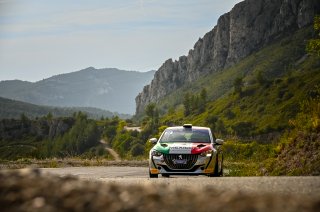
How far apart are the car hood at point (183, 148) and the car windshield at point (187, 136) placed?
624 millimetres

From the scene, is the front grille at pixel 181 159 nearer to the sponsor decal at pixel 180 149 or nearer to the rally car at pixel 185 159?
the rally car at pixel 185 159

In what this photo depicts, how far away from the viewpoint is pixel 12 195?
3.97 metres

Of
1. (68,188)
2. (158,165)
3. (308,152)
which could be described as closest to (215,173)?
(158,165)

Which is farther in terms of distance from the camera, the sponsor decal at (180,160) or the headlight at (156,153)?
the headlight at (156,153)

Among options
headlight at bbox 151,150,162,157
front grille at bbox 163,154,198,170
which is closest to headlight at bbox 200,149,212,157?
front grille at bbox 163,154,198,170

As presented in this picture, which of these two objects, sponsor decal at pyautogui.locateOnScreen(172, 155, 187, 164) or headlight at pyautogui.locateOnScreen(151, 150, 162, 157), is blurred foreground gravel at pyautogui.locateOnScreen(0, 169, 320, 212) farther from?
headlight at pyautogui.locateOnScreen(151, 150, 162, 157)

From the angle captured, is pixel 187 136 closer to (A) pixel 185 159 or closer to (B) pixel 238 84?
(A) pixel 185 159

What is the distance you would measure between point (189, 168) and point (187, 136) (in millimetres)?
1882

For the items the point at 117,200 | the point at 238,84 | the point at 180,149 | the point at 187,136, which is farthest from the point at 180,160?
the point at 238,84

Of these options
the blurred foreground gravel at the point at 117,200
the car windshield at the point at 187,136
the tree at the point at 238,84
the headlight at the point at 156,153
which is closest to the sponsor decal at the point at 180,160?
the headlight at the point at 156,153

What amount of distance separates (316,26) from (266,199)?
1396cm

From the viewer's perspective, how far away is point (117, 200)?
3.79 meters

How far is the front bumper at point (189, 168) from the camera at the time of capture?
50.5 ft

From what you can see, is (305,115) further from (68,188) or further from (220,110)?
(220,110)
